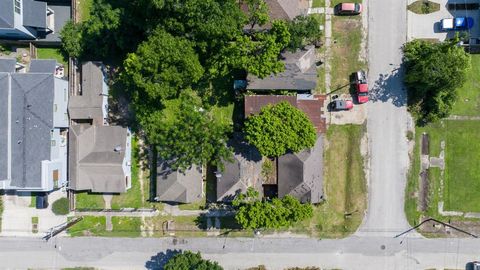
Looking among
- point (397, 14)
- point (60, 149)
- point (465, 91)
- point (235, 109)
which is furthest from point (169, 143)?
point (465, 91)

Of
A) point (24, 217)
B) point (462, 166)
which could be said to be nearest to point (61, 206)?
point (24, 217)

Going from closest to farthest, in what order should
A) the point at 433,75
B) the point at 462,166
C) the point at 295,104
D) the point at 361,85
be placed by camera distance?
1. the point at 433,75
2. the point at 295,104
3. the point at 361,85
4. the point at 462,166

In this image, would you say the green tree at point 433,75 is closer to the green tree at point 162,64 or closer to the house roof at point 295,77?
the house roof at point 295,77

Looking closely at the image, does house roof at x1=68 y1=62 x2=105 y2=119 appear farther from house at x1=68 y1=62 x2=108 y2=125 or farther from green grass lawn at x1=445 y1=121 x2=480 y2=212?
green grass lawn at x1=445 y1=121 x2=480 y2=212

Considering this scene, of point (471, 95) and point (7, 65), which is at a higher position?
point (7, 65)

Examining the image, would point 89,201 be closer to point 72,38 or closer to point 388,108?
point 72,38

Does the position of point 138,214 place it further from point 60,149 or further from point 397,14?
point 397,14
